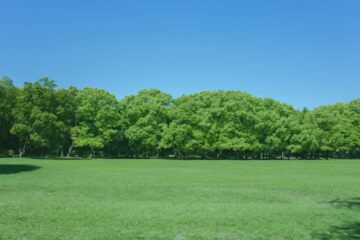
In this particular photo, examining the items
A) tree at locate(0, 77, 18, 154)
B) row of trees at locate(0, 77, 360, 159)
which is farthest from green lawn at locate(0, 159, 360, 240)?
tree at locate(0, 77, 18, 154)

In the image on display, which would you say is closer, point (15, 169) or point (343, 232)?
point (343, 232)

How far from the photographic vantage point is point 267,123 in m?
69.8

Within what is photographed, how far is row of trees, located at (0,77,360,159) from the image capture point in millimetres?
56219

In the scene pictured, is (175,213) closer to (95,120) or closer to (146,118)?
(146,118)

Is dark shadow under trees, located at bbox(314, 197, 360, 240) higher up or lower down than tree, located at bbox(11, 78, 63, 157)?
lower down

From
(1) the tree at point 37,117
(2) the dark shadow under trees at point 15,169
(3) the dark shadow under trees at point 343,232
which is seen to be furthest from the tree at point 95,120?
(3) the dark shadow under trees at point 343,232

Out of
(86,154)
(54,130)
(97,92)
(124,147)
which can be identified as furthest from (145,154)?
(54,130)

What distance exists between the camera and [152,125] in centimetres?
6494

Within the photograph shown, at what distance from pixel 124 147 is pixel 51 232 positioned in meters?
59.3

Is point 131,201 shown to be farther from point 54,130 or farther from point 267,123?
point 267,123

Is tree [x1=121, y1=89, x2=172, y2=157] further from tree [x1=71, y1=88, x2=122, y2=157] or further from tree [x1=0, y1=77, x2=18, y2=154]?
tree [x1=0, y1=77, x2=18, y2=154]

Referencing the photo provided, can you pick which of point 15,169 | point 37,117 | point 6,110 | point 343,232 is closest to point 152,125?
point 37,117

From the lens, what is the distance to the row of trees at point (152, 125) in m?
56.2

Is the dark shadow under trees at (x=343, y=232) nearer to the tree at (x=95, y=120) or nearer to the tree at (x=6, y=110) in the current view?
the tree at (x=95, y=120)
